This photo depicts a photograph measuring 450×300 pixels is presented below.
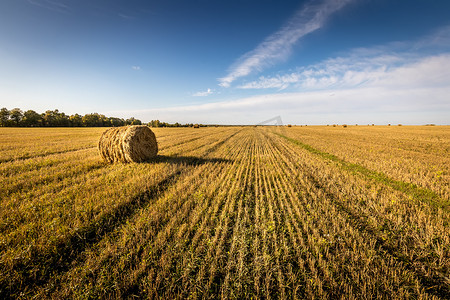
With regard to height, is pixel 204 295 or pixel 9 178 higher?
pixel 9 178

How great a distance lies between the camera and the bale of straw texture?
30.5 ft

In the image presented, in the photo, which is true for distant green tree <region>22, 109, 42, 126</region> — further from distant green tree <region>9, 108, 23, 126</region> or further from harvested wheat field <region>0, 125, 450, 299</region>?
harvested wheat field <region>0, 125, 450, 299</region>

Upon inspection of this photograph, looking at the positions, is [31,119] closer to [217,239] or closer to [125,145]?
[125,145]

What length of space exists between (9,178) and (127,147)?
4181mm

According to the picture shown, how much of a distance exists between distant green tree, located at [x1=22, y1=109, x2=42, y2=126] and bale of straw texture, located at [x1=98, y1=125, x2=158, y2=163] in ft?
252

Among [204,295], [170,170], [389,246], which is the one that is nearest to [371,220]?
[389,246]

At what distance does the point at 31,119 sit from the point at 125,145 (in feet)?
259

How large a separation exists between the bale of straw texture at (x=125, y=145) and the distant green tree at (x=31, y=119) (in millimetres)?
76899

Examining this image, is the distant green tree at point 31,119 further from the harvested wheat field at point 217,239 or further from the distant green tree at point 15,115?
the harvested wheat field at point 217,239

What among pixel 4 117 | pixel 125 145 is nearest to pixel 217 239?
pixel 125 145

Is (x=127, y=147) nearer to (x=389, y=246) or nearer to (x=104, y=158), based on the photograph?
(x=104, y=158)

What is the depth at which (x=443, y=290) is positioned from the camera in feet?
8.70

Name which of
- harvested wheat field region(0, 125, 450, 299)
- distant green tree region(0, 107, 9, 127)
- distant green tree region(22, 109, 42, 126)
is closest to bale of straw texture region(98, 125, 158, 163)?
harvested wheat field region(0, 125, 450, 299)

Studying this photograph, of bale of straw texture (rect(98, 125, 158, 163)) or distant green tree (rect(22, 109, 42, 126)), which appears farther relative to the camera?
distant green tree (rect(22, 109, 42, 126))
